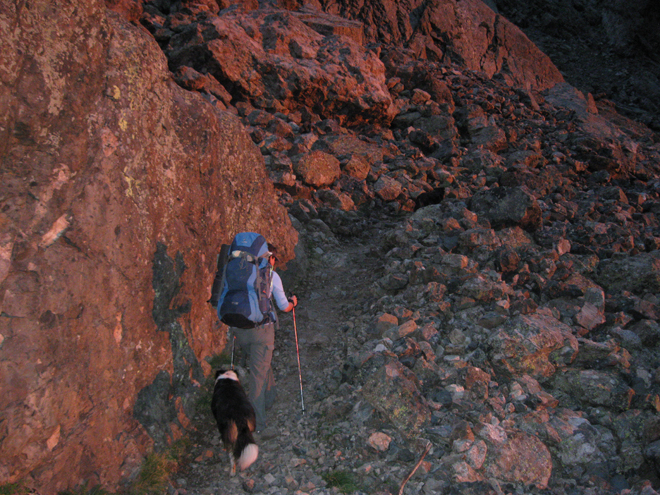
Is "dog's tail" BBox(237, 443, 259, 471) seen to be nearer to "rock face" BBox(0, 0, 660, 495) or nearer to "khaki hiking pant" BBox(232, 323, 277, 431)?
"rock face" BBox(0, 0, 660, 495)

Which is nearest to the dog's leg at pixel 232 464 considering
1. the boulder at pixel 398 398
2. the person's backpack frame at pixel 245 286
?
the person's backpack frame at pixel 245 286

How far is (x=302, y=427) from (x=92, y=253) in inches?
138

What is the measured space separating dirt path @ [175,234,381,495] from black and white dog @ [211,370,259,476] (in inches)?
11.4

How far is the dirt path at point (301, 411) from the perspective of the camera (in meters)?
4.76

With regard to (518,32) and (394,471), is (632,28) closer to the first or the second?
(518,32)

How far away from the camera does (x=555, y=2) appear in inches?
1529

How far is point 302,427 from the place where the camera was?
5.63 meters

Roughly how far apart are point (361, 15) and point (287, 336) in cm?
2410

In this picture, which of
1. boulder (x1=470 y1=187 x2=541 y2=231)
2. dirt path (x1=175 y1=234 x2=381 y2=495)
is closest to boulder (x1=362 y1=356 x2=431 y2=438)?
dirt path (x1=175 y1=234 x2=381 y2=495)

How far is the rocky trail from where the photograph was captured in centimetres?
477

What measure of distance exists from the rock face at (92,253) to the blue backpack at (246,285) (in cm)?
80

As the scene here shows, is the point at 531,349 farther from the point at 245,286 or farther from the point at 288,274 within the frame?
the point at 288,274

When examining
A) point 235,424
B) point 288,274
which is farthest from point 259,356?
point 288,274

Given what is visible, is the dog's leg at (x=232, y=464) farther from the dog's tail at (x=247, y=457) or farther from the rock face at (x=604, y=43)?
the rock face at (x=604, y=43)
